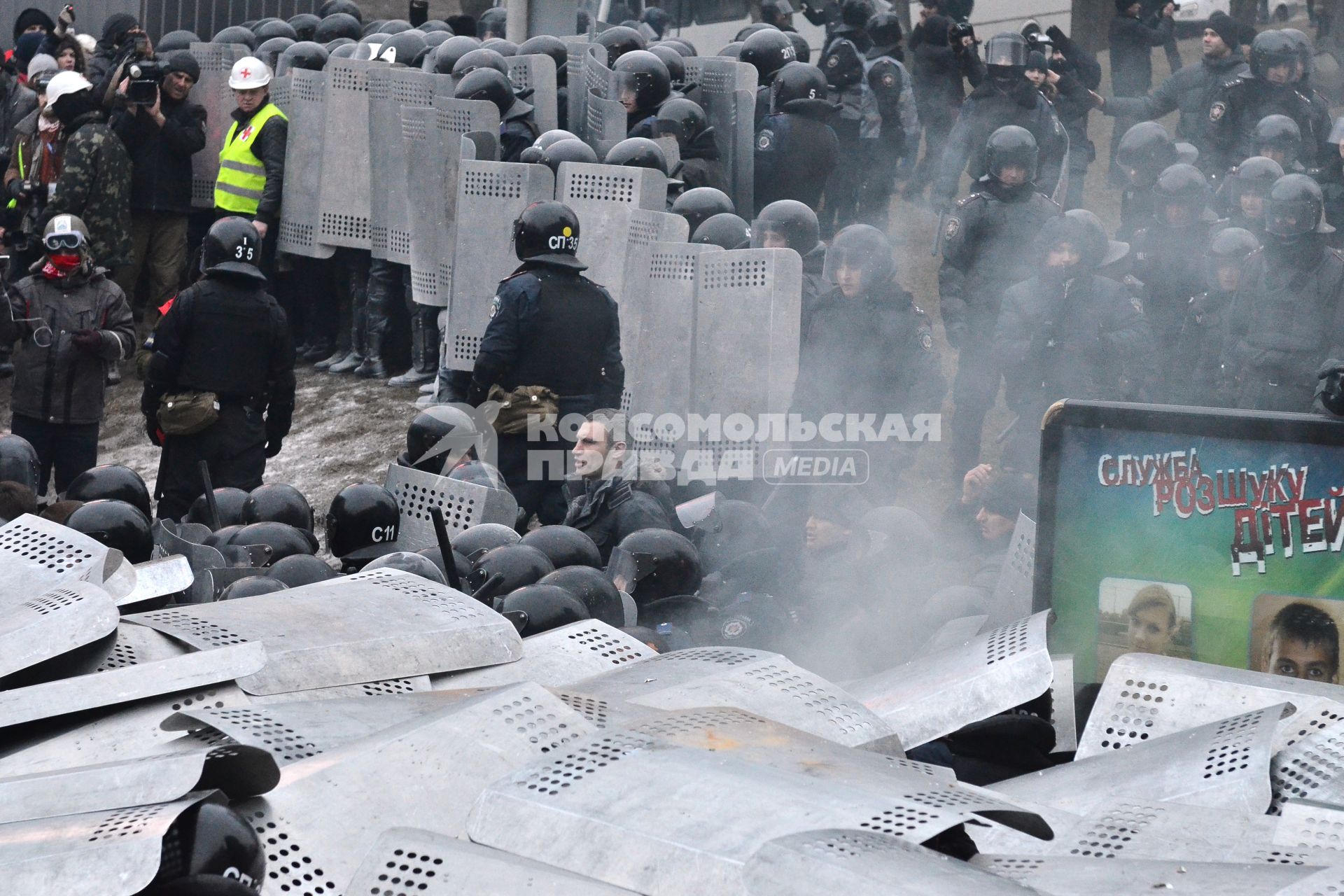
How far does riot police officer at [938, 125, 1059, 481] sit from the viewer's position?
9.63m

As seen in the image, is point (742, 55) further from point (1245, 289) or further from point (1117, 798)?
point (1117, 798)

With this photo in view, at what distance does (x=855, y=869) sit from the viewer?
301 cm

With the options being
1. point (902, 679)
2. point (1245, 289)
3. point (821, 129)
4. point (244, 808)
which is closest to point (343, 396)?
point (821, 129)

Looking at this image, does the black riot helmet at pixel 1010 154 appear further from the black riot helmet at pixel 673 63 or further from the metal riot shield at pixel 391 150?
the metal riot shield at pixel 391 150

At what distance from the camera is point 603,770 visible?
3.55 metres

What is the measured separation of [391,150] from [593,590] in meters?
6.72

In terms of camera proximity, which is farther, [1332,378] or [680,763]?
[1332,378]

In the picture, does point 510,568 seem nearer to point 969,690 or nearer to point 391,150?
point 969,690

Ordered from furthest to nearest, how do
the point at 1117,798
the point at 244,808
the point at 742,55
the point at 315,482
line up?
the point at 742,55
the point at 315,482
the point at 1117,798
the point at 244,808

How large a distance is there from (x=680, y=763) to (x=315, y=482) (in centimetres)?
796

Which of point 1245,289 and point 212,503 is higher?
point 1245,289

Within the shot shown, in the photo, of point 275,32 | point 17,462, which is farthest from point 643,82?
point 17,462

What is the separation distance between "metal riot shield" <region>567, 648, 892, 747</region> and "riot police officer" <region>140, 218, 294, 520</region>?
14.9 feet

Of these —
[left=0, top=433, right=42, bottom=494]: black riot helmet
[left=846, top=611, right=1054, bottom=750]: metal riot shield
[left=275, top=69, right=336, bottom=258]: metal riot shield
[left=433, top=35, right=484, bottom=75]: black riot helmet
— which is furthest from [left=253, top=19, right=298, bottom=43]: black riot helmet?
[left=846, top=611, right=1054, bottom=750]: metal riot shield
